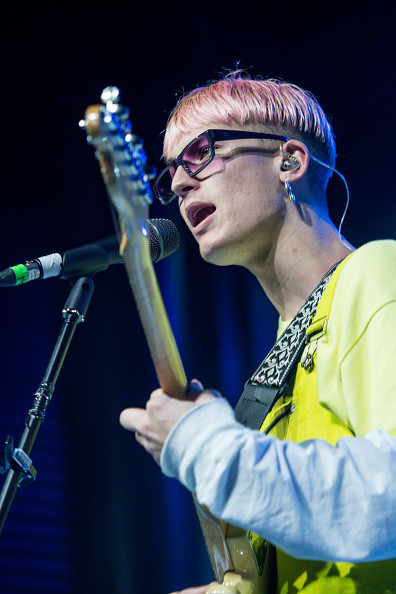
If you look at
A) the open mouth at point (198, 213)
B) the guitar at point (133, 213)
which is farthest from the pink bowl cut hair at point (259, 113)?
the guitar at point (133, 213)

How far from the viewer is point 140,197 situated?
107cm

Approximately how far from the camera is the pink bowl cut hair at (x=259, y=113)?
1896 millimetres

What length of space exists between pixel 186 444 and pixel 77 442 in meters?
2.77

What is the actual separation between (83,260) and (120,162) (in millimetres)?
868

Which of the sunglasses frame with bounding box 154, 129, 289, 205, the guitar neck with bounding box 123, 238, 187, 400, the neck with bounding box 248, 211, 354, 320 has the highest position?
the sunglasses frame with bounding box 154, 129, 289, 205

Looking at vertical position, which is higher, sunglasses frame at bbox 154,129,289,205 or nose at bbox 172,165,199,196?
sunglasses frame at bbox 154,129,289,205

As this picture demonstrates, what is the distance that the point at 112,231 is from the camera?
3.74 metres

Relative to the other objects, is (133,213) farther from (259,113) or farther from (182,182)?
(259,113)

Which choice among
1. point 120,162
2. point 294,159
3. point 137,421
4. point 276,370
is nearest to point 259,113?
point 294,159

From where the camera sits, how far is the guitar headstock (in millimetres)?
1007

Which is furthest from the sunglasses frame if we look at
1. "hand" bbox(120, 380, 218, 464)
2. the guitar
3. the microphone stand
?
"hand" bbox(120, 380, 218, 464)

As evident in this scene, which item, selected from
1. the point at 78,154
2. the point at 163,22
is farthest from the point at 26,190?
the point at 163,22

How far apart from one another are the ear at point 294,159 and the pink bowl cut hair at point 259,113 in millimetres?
56

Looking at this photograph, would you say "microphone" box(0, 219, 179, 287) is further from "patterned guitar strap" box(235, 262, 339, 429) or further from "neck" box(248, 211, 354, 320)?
"patterned guitar strap" box(235, 262, 339, 429)
